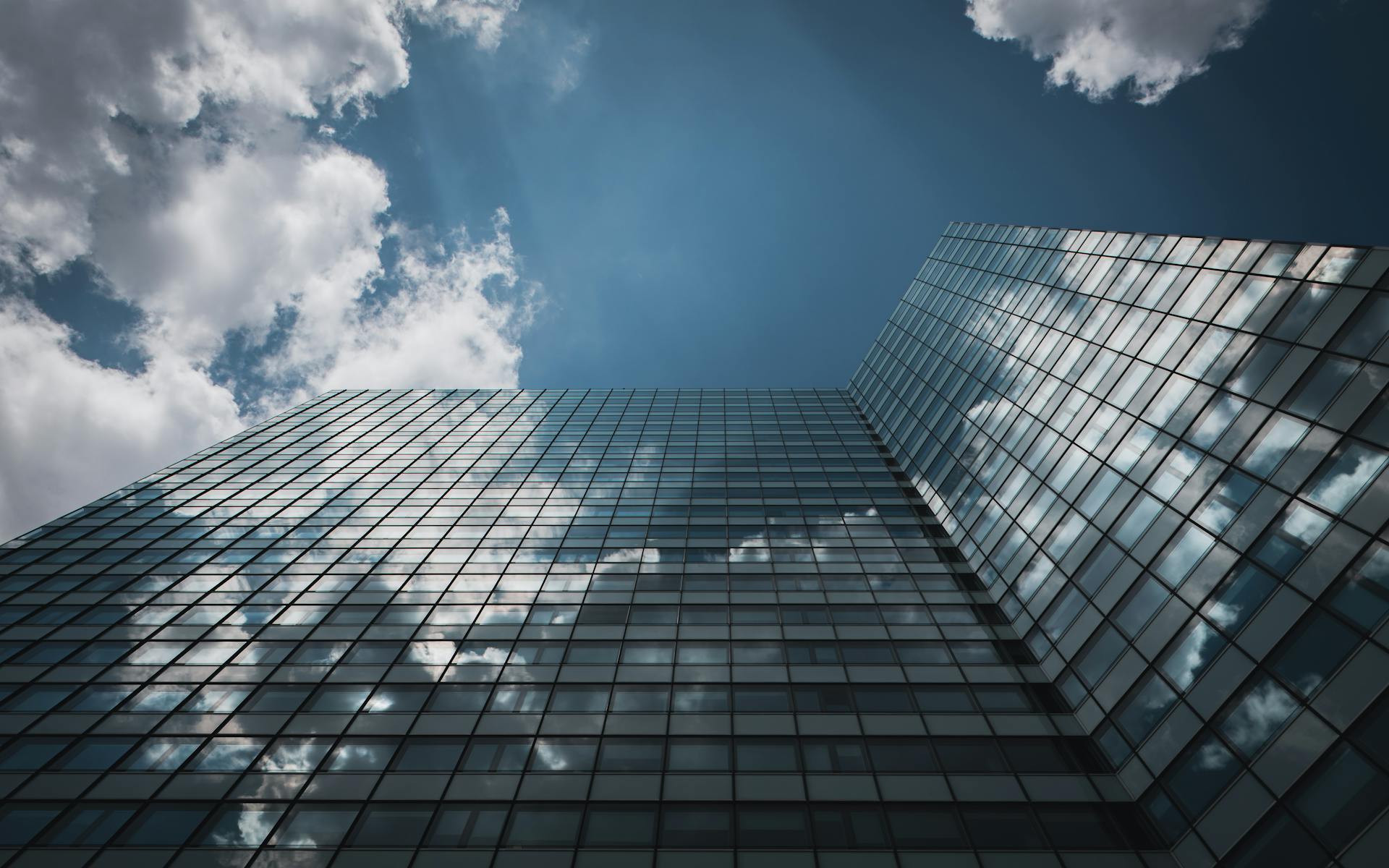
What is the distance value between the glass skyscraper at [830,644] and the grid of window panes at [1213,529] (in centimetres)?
10

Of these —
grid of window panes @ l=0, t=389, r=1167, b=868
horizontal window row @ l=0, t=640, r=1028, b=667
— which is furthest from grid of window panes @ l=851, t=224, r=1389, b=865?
horizontal window row @ l=0, t=640, r=1028, b=667

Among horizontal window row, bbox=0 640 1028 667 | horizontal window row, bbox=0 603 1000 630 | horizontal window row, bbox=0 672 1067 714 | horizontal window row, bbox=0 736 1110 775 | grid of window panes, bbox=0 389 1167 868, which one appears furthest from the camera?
horizontal window row, bbox=0 603 1000 630

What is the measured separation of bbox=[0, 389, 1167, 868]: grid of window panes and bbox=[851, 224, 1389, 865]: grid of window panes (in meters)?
1.92

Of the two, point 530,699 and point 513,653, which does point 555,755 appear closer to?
point 530,699

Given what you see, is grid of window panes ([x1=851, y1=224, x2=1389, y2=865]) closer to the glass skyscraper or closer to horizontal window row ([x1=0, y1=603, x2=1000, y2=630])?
the glass skyscraper

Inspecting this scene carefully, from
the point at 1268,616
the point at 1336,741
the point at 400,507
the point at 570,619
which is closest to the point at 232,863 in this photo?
the point at 570,619

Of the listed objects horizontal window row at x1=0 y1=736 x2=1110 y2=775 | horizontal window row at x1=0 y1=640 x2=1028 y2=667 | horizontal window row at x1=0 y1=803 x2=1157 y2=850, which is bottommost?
horizontal window row at x1=0 y1=803 x2=1157 y2=850

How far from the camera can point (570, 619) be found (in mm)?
24250

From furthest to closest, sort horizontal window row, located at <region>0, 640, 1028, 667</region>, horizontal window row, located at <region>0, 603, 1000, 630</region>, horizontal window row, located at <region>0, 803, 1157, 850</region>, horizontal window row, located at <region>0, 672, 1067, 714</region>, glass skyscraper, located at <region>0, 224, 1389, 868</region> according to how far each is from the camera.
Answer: horizontal window row, located at <region>0, 603, 1000, 630</region>, horizontal window row, located at <region>0, 640, 1028, 667</region>, horizontal window row, located at <region>0, 672, 1067, 714</region>, horizontal window row, located at <region>0, 803, 1157, 850</region>, glass skyscraper, located at <region>0, 224, 1389, 868</region>

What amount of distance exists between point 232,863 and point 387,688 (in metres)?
6.11

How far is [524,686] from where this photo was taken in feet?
68.6

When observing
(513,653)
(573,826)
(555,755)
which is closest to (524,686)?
(513,653)

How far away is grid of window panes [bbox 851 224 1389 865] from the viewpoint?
512 inches

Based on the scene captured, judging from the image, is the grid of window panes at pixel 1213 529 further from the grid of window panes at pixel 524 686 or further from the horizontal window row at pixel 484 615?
the horizontal window row at pixel 484 615
